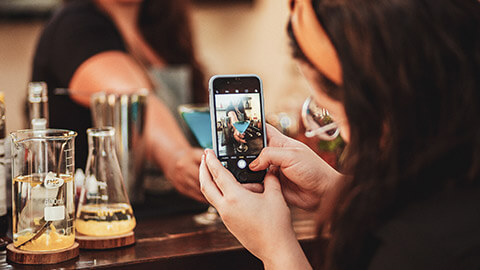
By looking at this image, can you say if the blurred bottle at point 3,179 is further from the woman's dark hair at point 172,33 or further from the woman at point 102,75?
the woman's dark hair at point 172,33

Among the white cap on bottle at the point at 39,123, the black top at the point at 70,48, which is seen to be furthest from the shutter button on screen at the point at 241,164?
the black top at the point at 70,48

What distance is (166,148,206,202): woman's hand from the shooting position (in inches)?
47.1

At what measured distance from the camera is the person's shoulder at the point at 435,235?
637 mm

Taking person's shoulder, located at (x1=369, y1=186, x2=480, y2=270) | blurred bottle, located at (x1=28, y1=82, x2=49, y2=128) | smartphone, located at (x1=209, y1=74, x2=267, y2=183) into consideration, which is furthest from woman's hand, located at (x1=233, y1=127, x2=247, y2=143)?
blurred bottle, located at (x1=28, y1=82, x2=49, y2=128)

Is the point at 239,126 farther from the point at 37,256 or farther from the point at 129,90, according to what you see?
the point at 129,90

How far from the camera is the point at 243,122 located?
0.92 m

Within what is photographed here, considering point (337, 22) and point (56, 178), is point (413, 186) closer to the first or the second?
point (337, 22)

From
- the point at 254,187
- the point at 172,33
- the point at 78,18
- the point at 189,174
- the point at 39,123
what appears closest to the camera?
the point at 254,187

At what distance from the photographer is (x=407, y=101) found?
68 centimetres

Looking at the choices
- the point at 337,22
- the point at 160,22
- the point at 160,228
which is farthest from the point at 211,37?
the point at 337,22

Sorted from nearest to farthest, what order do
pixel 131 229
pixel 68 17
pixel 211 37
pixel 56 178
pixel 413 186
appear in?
pixel 413 186, pixel 56 178, pixel 131 229, pixel 68 17, pixel 211 37

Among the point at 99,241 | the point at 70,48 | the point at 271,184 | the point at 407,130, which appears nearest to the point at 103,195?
the point at 99,241

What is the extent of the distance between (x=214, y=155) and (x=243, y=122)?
9 centimetres

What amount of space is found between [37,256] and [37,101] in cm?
34
